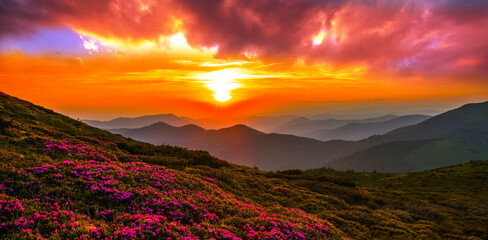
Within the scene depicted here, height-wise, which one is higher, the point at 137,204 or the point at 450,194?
the point at 137,204

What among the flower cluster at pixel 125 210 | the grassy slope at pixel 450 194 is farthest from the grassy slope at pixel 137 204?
the grassy slope at pixel 450 194

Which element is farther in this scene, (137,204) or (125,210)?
(137,204)

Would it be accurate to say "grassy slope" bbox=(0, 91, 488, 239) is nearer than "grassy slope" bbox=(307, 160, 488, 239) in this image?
Yes

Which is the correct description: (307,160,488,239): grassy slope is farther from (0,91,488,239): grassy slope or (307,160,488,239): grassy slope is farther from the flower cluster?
the flower cluster

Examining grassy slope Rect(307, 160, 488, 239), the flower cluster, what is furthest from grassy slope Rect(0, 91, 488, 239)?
grassy slope Rect(307, 160, 488, 239)

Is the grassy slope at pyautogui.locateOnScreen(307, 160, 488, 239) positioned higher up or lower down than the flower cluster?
lower down

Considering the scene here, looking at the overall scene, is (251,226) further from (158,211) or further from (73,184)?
(73,184)

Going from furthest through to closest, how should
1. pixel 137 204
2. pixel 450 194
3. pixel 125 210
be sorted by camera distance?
pixel 450 194
pixel 137 204
pixel 125 210

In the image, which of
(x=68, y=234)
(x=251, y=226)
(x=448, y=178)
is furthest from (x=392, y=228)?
(x=448, y=178)

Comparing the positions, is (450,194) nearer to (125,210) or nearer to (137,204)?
(137,204)

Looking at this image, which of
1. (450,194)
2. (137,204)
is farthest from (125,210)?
(450,194)

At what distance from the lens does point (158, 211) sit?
513 inches

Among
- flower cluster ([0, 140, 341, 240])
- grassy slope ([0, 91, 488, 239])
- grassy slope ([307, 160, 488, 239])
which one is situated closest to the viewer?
flower cluster ([0, 140, 341, 240])

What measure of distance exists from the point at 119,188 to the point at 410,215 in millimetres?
33079
